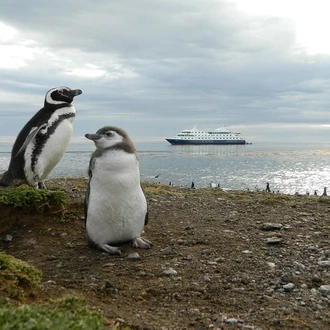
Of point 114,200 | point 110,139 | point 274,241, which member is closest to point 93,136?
point 110,139

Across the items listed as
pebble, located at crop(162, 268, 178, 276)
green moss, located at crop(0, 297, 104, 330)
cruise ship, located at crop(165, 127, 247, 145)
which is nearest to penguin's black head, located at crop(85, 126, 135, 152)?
pebble, located at crop(162, 268, 178, 276)

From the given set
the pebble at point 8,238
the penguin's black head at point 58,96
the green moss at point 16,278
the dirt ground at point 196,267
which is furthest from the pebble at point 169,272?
the penguin's black head at point 58,96

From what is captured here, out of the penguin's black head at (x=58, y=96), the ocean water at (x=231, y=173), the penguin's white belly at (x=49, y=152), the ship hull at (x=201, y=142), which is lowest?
the ocean water at (x=231, y=173)

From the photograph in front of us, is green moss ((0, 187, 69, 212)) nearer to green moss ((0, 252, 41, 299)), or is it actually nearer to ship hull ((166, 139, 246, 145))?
green moss ((0, 252, 41, 299))

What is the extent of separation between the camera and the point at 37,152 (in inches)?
337

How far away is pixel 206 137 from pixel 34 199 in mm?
142519

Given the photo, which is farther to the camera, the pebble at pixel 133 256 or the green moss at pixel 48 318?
the pebble at pixel 133 256

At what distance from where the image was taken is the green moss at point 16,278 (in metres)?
3.71

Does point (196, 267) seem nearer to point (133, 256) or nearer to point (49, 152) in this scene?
point (133, 256)

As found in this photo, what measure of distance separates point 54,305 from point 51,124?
5762 millimetres

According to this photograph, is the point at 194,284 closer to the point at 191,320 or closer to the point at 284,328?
the point at 191,320

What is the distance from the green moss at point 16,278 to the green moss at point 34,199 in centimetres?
283

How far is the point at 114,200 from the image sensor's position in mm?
5754

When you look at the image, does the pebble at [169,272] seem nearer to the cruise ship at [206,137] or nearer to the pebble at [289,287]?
the pebble at [289,287]
